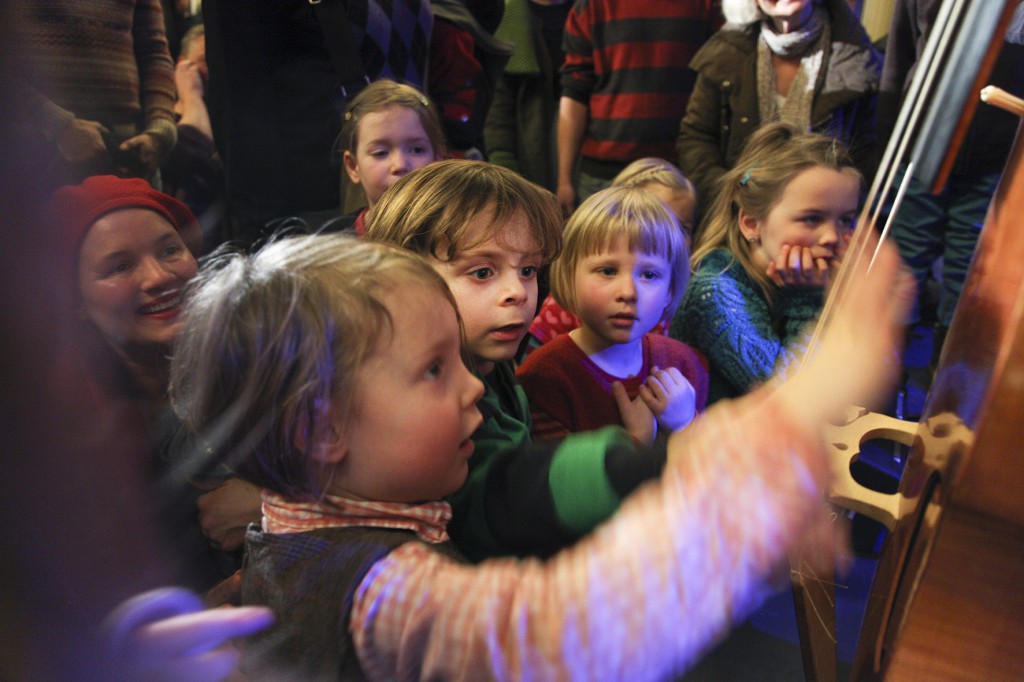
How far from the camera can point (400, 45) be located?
1357 mm

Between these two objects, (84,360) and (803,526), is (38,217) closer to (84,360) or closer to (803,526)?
(84,360)

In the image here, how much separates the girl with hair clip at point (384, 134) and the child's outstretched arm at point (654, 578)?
0.86m

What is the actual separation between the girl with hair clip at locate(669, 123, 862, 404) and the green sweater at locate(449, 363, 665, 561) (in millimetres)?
594

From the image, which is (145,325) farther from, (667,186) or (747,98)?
(747,98)

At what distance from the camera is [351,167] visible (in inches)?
49.8

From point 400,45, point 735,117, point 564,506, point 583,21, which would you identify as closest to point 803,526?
point 564,506

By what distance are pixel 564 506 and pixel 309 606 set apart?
7.8 inches

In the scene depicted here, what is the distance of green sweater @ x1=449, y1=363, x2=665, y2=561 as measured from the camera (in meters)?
0.54

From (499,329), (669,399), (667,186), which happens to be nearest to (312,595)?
(499,329)

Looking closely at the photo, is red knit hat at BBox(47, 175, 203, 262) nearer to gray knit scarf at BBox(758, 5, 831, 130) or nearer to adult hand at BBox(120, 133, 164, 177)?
adult hand at BBox(120, 133, 164, 177)

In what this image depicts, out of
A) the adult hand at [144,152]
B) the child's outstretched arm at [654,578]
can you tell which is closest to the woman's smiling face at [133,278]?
the adult hand at [144,152]

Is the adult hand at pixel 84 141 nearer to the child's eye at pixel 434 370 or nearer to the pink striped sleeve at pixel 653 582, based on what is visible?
the child's eye at pixel 434 370

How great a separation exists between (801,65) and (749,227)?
1.42 feet

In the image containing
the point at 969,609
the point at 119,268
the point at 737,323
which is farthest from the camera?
the point at 737,323
